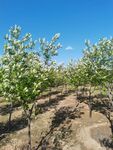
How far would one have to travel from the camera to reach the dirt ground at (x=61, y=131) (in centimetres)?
4006

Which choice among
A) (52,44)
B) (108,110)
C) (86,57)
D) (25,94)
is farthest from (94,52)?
(25,94)

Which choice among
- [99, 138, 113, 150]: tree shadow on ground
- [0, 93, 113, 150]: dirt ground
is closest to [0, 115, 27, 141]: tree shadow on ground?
[0, 93, 113, 150]: dirt ground

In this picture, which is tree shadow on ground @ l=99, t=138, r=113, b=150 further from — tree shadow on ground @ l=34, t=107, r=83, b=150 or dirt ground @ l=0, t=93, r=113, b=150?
tree shadow on ground @ l=34, t=107, r=83, b=150

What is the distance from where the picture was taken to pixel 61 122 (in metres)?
51.2

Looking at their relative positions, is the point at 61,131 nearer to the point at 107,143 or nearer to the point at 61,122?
the point at 61,122

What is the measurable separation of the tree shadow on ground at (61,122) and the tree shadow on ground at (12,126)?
6.05 m

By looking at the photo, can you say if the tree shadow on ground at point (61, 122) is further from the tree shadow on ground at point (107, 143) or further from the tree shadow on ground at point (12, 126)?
the tree shadow on ground at point (107, 143)

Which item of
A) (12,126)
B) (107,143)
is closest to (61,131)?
(107,143)

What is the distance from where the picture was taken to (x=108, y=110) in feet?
191

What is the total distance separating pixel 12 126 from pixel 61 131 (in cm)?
1095

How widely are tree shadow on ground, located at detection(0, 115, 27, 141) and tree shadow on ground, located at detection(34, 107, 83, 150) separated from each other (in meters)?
6.05

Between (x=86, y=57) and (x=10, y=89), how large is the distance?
24362 millimetres

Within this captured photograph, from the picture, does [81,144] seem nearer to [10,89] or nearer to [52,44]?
[10,89]

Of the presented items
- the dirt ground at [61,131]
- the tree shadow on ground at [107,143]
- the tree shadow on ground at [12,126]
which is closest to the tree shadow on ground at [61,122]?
the dirt ground at [61,131]
